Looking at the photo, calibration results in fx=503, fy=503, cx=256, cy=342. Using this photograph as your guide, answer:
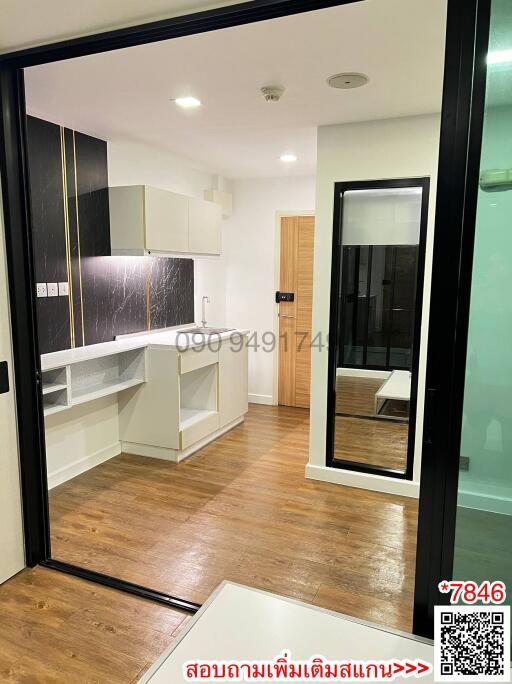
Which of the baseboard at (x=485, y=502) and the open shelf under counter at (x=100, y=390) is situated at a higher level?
the baseboard at (x=485, y=502)

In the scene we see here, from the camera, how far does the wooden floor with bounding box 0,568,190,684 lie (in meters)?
1.86

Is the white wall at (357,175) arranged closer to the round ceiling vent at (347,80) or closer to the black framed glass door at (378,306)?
the black framed glass door at (378,306)

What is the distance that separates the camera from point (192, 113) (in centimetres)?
313

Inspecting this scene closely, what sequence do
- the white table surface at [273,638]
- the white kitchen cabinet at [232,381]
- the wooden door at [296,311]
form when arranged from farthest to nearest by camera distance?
the wooden door at [296,311] < the white kitchen cabinet at [232,381] < the white table surface at [273,638]

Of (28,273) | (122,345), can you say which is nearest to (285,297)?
(122,345)

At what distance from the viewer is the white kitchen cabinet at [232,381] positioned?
442cm

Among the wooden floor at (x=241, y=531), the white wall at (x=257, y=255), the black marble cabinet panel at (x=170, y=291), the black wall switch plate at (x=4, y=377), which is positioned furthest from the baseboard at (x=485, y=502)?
the white wall at (x=257, y=255)

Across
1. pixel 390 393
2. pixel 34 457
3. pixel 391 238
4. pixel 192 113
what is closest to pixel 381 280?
pixel 391 238

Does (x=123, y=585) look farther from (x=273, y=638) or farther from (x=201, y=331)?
(x=201, y=331)

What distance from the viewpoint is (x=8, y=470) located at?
2.33 metres

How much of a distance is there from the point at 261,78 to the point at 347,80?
0.43 m

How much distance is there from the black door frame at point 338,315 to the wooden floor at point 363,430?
44 millimetres

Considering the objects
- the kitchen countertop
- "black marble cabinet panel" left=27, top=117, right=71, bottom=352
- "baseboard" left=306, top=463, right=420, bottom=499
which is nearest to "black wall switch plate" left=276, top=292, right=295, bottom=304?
the kitchen countertop

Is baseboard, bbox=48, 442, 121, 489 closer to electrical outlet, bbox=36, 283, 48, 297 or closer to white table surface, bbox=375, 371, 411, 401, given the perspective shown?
electrical outlet, bbox=36, 283, 48, 297
